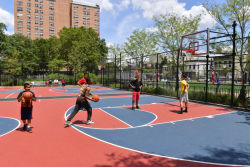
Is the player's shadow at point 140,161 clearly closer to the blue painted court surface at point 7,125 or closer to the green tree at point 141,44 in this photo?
the blue painted court surface at point 7,125

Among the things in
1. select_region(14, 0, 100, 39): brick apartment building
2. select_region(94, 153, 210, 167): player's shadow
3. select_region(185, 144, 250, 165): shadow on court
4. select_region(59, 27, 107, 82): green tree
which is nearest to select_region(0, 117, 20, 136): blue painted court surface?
select_region(94, 153, 210, 167): player's shadow

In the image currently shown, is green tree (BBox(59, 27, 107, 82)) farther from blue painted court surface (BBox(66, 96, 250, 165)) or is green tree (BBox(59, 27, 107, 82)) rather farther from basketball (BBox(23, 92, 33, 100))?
blue painted court surface (BBox(66, 96, 250, 165))

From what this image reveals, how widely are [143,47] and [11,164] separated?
31.3 meters

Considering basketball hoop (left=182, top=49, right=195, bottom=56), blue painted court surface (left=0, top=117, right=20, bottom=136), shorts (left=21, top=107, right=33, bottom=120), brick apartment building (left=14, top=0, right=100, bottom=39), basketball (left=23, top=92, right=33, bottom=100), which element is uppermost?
brick apartment building (left=14, top=0, right=100, bottom=39)

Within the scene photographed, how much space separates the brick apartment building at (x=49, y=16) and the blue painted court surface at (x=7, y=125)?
6910 centimetres

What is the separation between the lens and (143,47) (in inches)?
1318

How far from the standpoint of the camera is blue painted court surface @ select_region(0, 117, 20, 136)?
20.7ft

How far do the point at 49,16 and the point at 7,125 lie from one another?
72.7m

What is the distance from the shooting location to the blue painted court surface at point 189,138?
14.5ft

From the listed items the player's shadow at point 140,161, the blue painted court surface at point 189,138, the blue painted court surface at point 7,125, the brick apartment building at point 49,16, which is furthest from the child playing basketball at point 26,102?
the brick apartment building at point 49,16

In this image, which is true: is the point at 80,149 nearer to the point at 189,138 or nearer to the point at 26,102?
the point at 26,102

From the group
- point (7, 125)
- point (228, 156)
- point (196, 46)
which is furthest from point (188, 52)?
point (7, 125)

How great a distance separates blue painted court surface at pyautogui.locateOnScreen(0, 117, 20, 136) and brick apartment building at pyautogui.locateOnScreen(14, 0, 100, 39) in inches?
2720

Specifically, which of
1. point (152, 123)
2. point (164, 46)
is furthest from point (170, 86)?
point (152, 123)
